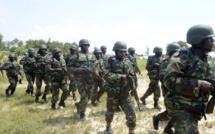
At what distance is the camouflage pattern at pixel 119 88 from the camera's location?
4.97 m

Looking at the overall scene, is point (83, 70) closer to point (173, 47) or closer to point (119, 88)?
point (119, 88)

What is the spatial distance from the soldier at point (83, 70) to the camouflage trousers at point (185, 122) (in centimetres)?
371

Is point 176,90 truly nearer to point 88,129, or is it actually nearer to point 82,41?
point 88,129

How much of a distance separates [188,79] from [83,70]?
4056 mm

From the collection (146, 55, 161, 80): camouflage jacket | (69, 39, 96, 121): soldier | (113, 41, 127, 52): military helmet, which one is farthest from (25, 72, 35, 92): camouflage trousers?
(113, 41, 127, 52): military helmet

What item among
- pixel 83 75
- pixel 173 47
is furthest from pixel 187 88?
pixel 83 75

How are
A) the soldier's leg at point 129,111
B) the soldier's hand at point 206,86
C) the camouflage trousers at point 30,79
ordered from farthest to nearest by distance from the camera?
1. the camouflage trousers at point 30,79
2. the soldier's leg at point 129,111
3. the soldier's hand at point 206,86

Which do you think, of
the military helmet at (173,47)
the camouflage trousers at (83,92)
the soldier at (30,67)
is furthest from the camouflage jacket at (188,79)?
the soldier at (30,67)

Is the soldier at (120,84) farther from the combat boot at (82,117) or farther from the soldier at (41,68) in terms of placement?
the soldier at (41,68)

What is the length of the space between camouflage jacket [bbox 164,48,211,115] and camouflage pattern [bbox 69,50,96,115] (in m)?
3.76

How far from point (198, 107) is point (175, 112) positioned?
32cm

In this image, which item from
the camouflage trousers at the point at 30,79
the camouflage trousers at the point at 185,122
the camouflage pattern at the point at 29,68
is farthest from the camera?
the camouflage trousers at the point at 30,79

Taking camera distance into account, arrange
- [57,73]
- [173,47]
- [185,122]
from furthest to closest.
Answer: [57,73] → [173,47] → [185,122]

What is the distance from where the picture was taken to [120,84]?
509 cm
